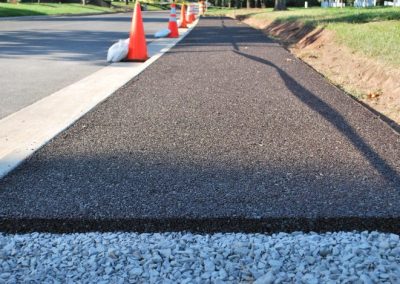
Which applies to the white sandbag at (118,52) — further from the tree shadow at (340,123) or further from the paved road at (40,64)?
the tree shadow at (340,123)

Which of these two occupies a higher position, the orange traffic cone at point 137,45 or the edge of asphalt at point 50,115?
the orange traffic cone at point 137,45

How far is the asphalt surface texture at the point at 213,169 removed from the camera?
8.53 feet

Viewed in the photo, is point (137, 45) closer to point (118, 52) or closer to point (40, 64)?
point (118, 52)

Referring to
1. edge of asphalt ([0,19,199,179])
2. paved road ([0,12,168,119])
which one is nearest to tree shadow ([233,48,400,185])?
edge of asphalt ([0,19,199,179])

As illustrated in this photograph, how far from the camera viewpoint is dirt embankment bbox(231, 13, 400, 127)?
6.12 meters

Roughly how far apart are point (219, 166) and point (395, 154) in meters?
1.39

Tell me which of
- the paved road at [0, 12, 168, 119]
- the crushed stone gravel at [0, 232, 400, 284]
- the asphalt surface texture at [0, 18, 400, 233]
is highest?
the paved road at [0, 12, 168, 119]

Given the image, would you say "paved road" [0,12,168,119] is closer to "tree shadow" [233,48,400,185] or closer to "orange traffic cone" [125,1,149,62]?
"orange traffic cone" [125,1,149,62]

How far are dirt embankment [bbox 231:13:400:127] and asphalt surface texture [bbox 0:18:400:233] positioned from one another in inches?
27.1

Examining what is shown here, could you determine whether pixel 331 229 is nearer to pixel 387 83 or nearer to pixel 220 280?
→ pixel 220 280

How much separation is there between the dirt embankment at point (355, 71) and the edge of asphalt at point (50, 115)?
3284mm

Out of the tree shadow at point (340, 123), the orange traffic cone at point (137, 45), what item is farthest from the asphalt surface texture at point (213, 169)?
the orange traffic cone at point (137, 45)

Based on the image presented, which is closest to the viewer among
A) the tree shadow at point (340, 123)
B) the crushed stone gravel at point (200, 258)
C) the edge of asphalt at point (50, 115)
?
the crushed stone gravel at point (200, 258)

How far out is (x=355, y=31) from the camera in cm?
1074
